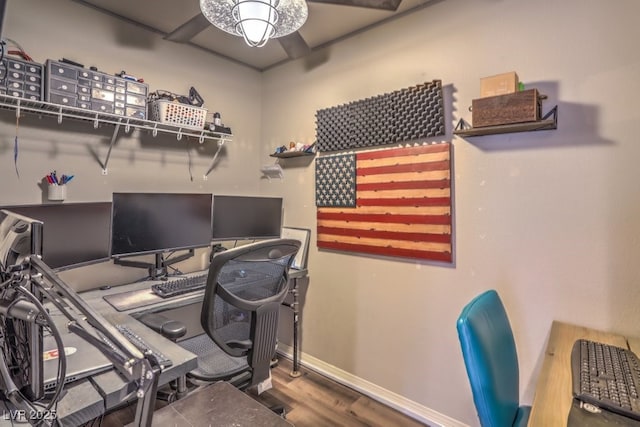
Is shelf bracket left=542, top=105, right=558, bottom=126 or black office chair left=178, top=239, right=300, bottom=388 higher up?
shelf bracket left=542, top=105, right=558, bottom=126

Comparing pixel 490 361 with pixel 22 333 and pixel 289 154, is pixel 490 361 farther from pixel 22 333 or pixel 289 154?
pixel 289 154

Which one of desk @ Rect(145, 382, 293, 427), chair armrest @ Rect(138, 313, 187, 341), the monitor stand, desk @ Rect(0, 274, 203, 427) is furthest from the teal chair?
the monitor stand

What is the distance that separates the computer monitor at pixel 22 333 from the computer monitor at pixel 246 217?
5.60ft

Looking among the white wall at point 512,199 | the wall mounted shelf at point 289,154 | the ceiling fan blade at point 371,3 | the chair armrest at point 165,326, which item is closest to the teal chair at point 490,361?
the white wall at point 512,199

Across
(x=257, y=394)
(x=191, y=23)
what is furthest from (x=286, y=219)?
(x=191, y=23)

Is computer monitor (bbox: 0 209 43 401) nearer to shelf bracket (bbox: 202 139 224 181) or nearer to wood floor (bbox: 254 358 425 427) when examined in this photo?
wood floor (bbox: 254 358 425 427)

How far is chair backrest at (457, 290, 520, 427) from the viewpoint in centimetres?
104

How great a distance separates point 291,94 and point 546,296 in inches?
89.3

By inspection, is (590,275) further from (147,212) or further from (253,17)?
(147,212)

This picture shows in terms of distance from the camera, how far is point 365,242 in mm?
2309

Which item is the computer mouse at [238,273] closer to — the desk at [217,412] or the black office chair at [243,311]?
the black office chair at [243,311]

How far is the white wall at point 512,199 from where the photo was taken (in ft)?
4.86

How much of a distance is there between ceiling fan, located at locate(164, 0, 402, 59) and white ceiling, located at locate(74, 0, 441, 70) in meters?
0.25

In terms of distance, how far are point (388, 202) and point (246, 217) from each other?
1135mm
